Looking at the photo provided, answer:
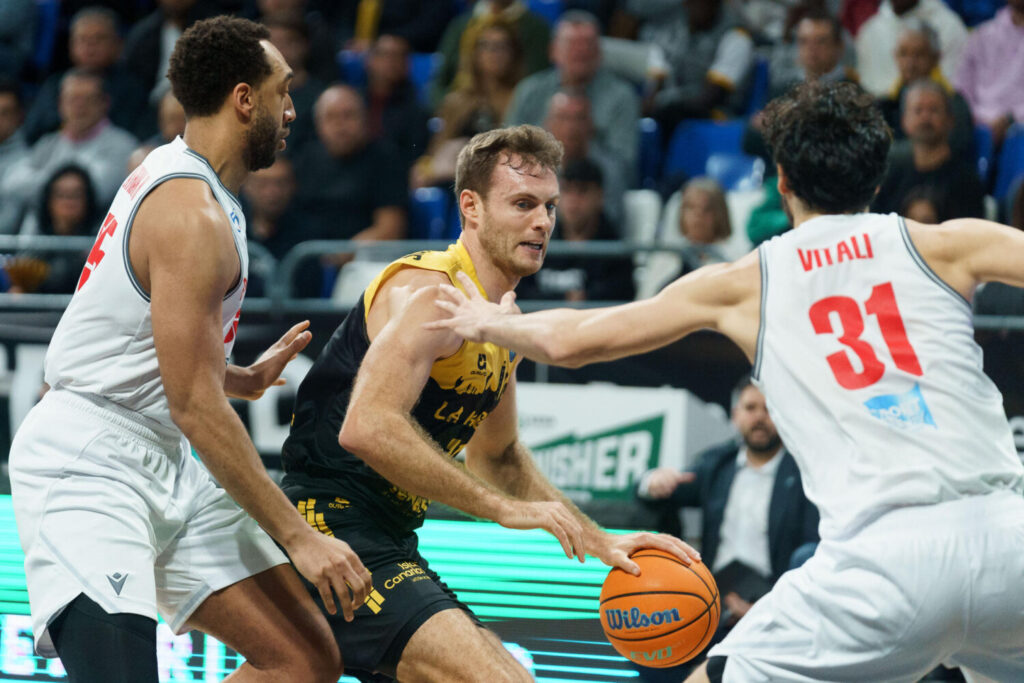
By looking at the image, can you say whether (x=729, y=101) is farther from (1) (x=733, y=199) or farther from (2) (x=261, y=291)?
(2) (x=261, y=291)

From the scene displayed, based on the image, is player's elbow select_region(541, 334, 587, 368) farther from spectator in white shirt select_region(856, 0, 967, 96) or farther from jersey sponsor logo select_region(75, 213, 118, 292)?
spectator in white shirt select_region(856, 0, 967, 96)

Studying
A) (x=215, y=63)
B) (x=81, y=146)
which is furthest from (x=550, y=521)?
(x=81, y=146)

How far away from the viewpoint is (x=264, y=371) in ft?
13.5

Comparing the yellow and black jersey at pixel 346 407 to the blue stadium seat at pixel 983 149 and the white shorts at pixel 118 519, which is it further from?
the blue stadium seat at pixel 983 149

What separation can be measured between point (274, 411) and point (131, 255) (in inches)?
128

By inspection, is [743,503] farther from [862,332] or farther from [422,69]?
[422,69]

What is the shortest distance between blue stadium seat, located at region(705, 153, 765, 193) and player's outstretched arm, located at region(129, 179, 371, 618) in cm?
556

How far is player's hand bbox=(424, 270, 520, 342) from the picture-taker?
3.35 metres

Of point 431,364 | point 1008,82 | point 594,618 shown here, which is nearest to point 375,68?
point 1008,82

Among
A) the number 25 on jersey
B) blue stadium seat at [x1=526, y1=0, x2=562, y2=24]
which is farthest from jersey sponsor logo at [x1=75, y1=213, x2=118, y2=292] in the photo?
blue stadium seat at [x1=526, y1=0, x2=562, y2=24]

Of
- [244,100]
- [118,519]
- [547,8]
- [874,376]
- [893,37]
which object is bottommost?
Result: [118,519]

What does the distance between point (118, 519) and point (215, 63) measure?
4.32 ft

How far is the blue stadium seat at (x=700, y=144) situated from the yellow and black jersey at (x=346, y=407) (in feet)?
16.8

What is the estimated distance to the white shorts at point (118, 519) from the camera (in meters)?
3.26
